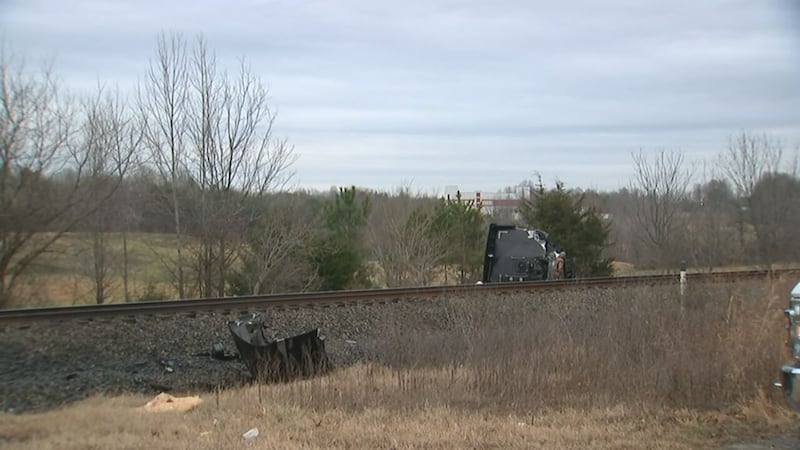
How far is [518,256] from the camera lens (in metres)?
22.4

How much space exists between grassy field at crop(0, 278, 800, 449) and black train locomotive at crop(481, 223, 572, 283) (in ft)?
31.9

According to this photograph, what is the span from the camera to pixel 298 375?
38.8ft

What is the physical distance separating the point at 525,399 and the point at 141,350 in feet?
22.6

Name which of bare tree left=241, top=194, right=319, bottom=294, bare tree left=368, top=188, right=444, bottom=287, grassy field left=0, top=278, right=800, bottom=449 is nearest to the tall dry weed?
grassy field left=0, top=278, right=800, bottom=449

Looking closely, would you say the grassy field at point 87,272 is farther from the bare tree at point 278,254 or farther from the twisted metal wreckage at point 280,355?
the twisted metal wreckage at point 280,355

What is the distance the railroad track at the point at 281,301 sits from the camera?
44.2 ft

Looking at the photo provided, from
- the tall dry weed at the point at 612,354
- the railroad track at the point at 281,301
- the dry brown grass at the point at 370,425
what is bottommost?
the dry brown grass at the point at 370,425

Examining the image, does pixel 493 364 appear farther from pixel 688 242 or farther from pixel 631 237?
pixel 631 237

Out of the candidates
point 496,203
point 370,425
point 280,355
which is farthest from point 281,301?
point 496,203

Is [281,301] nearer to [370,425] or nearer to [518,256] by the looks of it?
[370,425]

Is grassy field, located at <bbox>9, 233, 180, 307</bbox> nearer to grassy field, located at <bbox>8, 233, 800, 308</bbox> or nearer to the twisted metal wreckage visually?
grassy field, located at <bbox>8, 233, 800, 308</bbox>

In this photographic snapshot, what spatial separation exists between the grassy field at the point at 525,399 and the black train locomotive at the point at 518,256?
383 inches

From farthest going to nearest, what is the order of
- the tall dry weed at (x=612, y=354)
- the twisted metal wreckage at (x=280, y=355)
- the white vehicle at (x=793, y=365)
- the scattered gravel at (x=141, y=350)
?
the twisted metal wreckage at (x=280, y=355), the scattered gravel at (x=141, y=350), the tall dry weed at (x=612, y=354), the white vehicle at (x=793, y=365)

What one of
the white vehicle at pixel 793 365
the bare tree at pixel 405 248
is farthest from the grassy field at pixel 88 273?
the white vehicle at pixel 793 365
